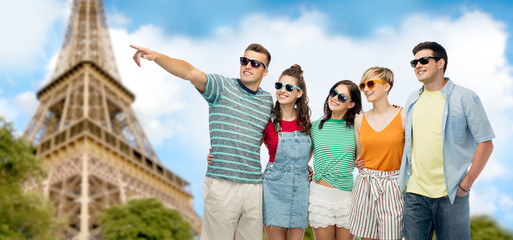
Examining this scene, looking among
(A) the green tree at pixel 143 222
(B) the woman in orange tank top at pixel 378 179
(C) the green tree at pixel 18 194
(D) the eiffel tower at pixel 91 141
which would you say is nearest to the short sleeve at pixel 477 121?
(B) the woman in orange tank top at pixel 378 179

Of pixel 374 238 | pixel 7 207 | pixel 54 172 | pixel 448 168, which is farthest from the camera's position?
pixel 54 172

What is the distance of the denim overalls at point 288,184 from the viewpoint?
12.5ft

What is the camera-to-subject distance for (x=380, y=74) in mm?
3857

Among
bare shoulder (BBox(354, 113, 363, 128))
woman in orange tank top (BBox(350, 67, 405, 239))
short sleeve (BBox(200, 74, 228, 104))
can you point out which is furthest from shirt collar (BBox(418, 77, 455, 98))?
short sleeve (BBox(200, 74, 228, 104))

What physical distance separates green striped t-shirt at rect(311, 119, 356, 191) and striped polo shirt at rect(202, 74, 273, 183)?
53cm

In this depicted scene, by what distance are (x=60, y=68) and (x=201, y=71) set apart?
152ft

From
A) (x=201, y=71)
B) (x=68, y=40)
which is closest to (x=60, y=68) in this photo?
(x=68, y=40)

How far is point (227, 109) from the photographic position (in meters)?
3.79

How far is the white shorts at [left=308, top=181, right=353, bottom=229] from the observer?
3791 millimetres

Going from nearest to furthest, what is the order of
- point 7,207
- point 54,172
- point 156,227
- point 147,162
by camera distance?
point 7,207 → point 156,227 → point 54,172 → point 147,162

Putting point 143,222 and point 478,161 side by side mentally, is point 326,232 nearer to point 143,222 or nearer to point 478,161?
point 478,161

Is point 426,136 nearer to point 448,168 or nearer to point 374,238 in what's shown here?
point 448,168

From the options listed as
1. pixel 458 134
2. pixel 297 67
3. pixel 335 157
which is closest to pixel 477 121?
pixel 458 134

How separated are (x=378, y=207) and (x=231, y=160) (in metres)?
1.30
